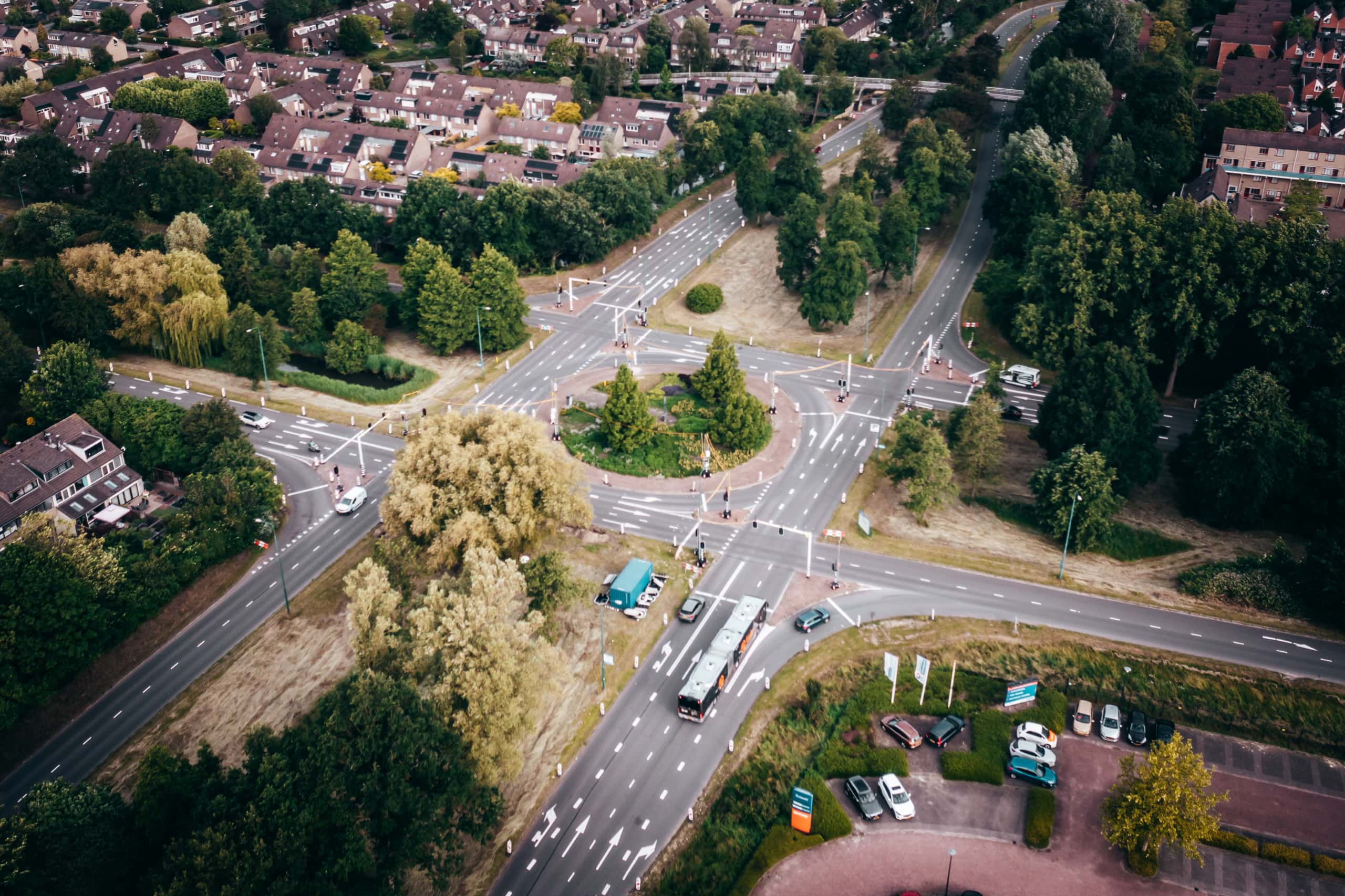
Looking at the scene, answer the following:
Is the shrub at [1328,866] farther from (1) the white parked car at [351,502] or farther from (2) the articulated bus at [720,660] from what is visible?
(1) the white parked car at [351,502]

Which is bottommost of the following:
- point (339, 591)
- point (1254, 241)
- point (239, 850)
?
point (339, 591)

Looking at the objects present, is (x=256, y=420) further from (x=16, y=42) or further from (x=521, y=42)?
(x=16, y=42)

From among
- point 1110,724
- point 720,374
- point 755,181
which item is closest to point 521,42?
point 755,181

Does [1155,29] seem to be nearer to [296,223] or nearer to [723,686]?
[296,223]

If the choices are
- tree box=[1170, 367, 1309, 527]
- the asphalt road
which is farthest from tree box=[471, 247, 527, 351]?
tree box=[1170, 367, 1309, 527]

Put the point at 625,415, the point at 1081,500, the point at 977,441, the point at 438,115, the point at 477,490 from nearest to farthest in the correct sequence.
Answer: the point at 477,490, the point at 1081,500, the point at 977,441, the point at 625,415, the point at 438,115

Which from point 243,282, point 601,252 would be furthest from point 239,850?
point 601,252

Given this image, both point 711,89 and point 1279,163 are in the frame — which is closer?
point 1279,163
